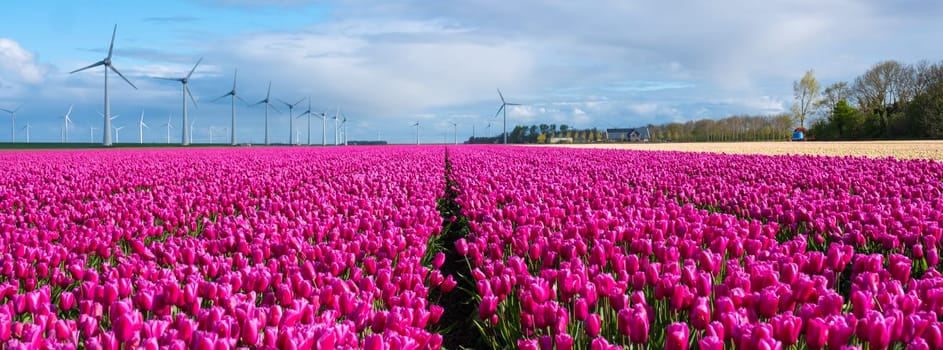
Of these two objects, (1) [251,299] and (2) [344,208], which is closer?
(1) [251,299]

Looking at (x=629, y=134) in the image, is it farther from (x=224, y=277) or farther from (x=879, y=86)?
(x=224, y=277)

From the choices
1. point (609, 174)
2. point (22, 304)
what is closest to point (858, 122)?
point (609, 174)

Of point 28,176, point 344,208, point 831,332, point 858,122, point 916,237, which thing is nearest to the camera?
point 831,332

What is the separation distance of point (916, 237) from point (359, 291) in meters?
4.48

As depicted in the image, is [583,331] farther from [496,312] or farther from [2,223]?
[2,223]

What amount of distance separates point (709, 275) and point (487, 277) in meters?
1.63

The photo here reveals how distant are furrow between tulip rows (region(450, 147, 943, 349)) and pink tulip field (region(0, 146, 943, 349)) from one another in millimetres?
15

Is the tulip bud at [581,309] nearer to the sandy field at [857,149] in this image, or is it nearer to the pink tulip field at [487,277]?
the pink tulip field at [487,277]

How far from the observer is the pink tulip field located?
297 centimetres

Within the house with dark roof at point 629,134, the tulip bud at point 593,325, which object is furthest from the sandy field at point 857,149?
the house with dark roof at point 629,134

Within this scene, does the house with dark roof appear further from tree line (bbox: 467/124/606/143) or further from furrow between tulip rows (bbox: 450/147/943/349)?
furrow between tulip rows (bbox: 450/147/943/349)

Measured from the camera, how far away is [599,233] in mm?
5977

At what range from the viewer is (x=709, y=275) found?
385 centimetres

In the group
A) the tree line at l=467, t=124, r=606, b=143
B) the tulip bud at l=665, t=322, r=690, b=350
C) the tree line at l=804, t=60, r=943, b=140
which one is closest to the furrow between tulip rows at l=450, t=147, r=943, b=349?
the tulip bud at l=665, t=322, r=690, b=350
